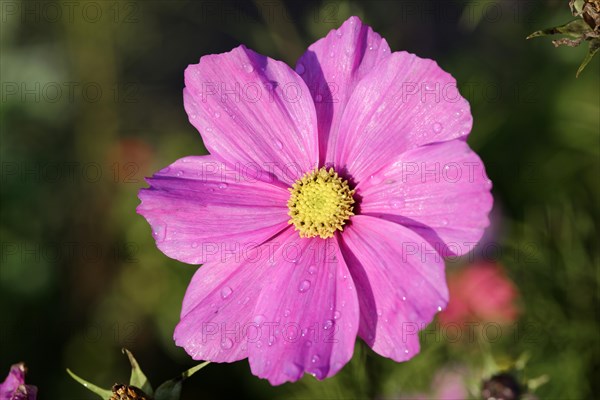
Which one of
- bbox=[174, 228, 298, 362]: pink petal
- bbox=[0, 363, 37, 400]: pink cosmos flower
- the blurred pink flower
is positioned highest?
bbox=[0, 363, 37, 400]: pink cosmos flower

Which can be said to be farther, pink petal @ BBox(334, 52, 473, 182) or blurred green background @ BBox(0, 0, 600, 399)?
blurred green background @ BBox(0, 0, 600, 399)

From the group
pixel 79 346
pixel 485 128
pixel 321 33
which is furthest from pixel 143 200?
pixel 79 346

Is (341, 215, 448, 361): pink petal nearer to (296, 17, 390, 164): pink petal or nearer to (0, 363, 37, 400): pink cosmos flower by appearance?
(296, 17, 390, 164): pink petal

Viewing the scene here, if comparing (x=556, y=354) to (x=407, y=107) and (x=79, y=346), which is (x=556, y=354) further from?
(x=79, y=346)

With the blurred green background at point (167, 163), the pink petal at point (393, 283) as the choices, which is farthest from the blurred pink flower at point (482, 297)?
the pink petal at point (393, 283)

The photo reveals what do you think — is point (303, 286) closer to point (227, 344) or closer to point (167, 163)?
point (227, 344)

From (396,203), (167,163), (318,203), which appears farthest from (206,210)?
(167,163)

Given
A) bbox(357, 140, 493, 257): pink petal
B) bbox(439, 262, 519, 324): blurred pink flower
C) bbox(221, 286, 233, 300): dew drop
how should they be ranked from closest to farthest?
bbox(357, 140, 493, 257): pink petal < bbox(221, 286, 233, 300): dew drop < bbox(439, 262, 519, 324): blurred pink flower

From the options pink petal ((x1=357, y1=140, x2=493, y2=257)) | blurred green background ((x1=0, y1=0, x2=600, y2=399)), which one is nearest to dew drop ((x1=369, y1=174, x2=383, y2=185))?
pink petal ((x1=357, y1=140, x2=493, y2=257))
